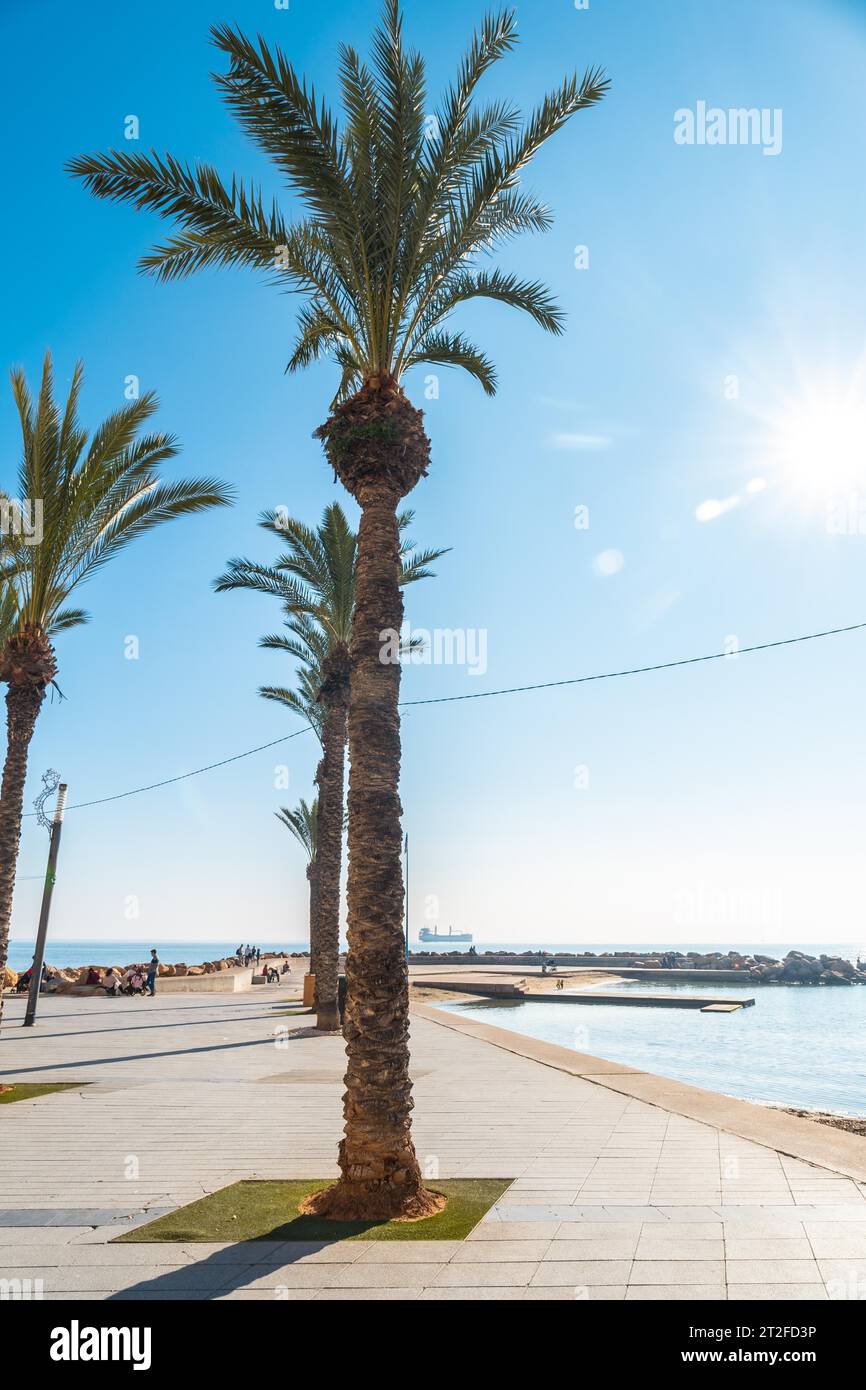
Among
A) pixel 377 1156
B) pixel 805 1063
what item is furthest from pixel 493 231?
pixel 805 1063

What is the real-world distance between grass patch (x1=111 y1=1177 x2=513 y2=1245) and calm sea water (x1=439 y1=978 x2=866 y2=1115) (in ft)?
37.1

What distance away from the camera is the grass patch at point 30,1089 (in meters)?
11.2

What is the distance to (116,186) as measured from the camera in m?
9.02

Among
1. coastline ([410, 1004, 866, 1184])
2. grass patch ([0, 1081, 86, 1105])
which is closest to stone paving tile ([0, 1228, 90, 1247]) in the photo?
grass patch ([0, 1081, 86, 1105])

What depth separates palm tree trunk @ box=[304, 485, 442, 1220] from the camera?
258 inches

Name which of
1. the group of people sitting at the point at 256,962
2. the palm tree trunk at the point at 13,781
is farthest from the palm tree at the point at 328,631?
the group of people sitting at the point at 256,962

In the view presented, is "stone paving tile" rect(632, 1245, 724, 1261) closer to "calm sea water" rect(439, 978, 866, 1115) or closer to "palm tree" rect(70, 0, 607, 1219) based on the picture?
"palm tree" rect(70, 0, 607, 1219)

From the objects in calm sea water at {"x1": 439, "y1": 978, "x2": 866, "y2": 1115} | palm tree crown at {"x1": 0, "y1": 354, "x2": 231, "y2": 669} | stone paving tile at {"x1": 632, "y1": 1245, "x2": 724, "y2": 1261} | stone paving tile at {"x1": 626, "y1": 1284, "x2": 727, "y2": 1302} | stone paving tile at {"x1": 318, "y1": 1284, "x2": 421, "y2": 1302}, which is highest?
palm tree crown at {"x1": 0, "y1": 354, "x2": 231, "y2": 669}

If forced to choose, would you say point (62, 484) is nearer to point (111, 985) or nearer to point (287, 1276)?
point (287, 1276)

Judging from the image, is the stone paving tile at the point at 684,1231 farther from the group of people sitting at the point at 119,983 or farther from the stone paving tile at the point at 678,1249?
the group of people sitting at the point at 119,983

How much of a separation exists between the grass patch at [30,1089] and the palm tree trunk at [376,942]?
6277 millimetres

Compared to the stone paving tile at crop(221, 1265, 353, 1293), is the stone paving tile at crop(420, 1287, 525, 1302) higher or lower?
higher
